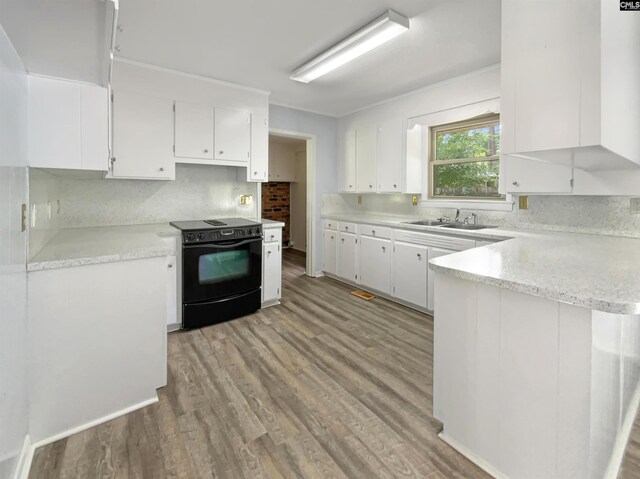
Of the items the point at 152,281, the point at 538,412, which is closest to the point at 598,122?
the point at 538,412

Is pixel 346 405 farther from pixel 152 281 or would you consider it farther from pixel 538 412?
pixel 152 281

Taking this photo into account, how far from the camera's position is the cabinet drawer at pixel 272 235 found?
3746 millimetres

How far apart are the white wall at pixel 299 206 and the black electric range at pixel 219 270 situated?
Result: 147 inches

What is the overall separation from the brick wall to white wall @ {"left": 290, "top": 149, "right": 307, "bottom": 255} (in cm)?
12

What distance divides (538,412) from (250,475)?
1.26 metres

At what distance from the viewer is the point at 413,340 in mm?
2951

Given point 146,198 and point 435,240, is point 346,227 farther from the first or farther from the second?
point 146,198

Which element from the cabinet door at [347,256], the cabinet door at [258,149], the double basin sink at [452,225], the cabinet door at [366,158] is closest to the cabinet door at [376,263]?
the cabinet door at [347,256]

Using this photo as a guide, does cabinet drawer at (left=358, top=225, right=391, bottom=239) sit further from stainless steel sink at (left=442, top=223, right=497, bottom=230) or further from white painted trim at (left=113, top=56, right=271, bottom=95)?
white painted trim at (left=113, top=56, right=271, bottom=95)

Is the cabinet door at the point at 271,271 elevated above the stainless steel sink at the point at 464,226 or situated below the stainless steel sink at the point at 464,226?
below

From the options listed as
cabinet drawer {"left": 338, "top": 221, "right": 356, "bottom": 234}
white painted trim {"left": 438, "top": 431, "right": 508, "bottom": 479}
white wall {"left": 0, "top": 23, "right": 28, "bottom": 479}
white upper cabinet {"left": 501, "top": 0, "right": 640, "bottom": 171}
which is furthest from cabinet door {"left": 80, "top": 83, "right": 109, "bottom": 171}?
cabinet drawer {"left": 338, "top": 221, "right": 356, "bottom": 234}

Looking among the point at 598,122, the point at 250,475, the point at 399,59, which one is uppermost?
the point at 399,59

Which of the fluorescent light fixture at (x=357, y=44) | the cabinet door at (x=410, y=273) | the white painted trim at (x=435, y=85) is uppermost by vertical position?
the white painted trim at (x=435, y=85)

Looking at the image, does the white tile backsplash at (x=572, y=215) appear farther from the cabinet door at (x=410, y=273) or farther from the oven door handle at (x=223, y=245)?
the oven door handle at (x=223, y=245)
